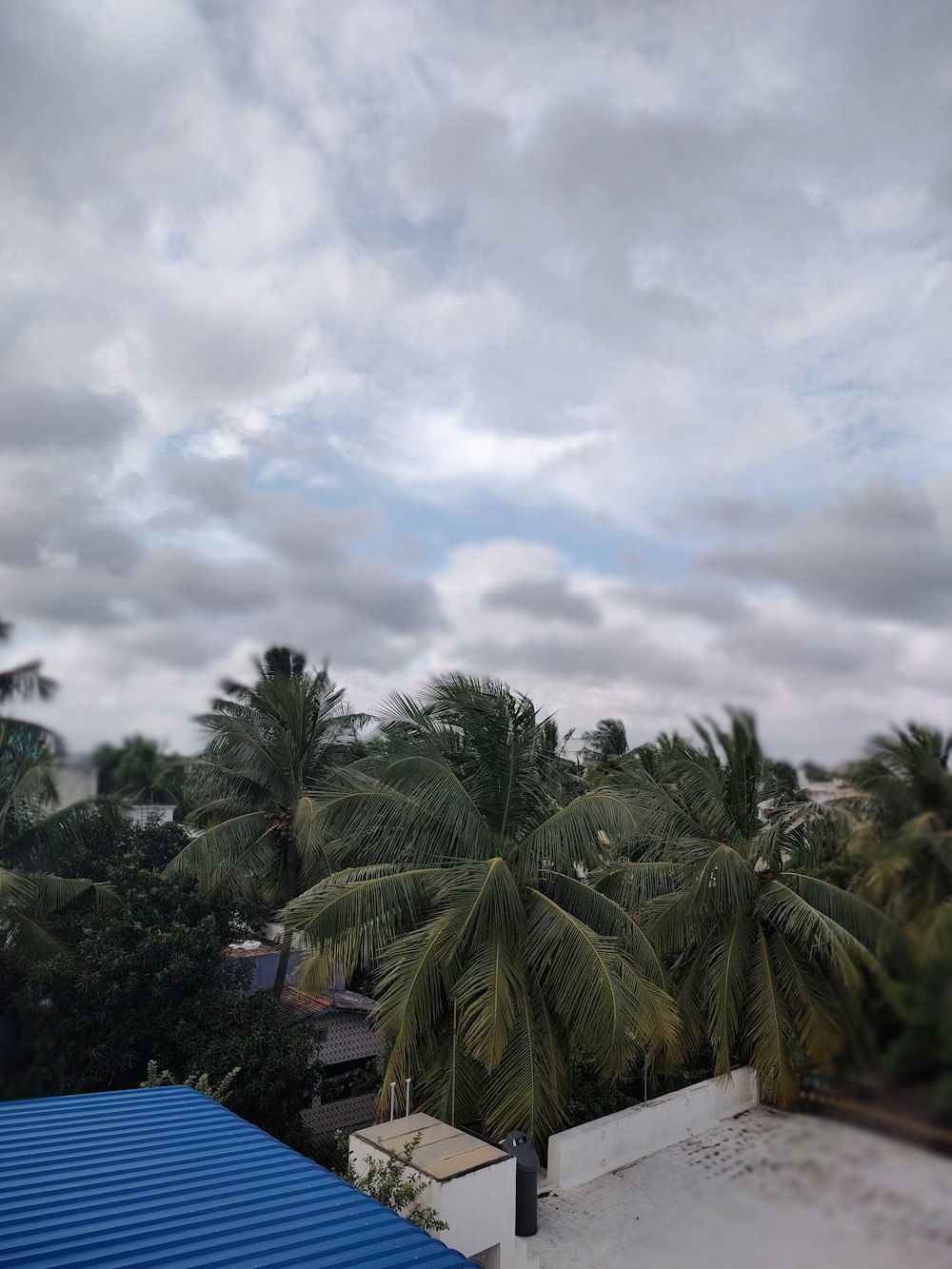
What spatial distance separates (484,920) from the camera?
8078mm

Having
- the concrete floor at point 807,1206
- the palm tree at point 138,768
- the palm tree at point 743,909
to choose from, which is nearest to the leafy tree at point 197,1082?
the palm tree at point 743,909

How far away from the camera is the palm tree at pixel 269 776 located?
14266 mm

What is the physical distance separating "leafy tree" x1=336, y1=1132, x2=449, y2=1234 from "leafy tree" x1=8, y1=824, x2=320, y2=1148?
460 cm

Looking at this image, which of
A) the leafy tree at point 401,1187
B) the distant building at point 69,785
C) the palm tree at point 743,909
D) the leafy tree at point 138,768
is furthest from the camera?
the leafy tree at point 138,768

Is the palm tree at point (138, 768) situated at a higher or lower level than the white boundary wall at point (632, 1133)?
higher

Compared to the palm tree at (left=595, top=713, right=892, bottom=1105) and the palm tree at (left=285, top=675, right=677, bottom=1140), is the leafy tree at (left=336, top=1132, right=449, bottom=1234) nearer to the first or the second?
the palm tree at (left=285, top=675, right=677, bottom=1140)

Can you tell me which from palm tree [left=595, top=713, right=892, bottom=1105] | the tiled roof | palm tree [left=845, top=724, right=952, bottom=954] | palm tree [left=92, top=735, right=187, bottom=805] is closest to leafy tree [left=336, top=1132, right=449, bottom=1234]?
palm tree [left=595, top=713, right=892, bottom=1105]

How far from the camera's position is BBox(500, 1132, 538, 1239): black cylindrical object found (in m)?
7.64

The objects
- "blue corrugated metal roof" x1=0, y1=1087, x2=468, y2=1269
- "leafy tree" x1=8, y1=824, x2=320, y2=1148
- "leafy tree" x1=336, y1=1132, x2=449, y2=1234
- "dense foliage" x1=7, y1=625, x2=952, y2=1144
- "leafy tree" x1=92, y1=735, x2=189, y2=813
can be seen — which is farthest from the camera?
"leafy tree" x1=92, y1=735, x2=189, y2=813

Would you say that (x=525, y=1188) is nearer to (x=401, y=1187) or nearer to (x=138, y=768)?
(x=401, y=1187)

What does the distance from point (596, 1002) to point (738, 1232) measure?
7087 millimetres

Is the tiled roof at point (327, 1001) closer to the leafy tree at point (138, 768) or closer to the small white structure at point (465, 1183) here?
the small white structure at point (465, 1183)

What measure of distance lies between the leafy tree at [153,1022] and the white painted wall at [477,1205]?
4367 millimetres

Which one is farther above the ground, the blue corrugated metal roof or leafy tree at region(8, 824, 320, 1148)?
the blue corrugated metal roof
